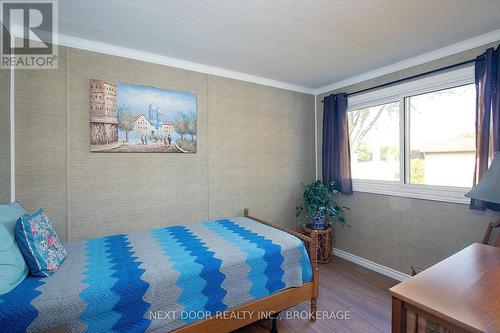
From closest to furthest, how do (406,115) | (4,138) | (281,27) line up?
(4,138) < (281,27) < (406,115)

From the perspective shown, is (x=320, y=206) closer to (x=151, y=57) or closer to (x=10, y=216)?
(x=151, y=57)

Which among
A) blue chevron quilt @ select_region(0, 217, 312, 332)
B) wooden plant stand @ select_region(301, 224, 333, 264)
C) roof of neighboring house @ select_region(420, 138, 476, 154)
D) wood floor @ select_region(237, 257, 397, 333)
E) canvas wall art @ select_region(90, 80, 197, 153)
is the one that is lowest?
wood floor @ select_region(237, 257, 397, 333)

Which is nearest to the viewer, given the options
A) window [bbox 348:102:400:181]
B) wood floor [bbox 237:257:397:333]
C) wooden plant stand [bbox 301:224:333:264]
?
wood floor [bbox 237:257:397:333]

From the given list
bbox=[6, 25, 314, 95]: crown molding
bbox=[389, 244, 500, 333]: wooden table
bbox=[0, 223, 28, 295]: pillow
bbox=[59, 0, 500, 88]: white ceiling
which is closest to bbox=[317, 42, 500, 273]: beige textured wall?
bbox=[59, 0, 500, 88]: white ceiling

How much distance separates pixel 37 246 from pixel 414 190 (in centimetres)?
341

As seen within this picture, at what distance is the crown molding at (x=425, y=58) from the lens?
2.17 m

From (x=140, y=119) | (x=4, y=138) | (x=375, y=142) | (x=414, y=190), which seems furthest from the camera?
(x=375, y=142)

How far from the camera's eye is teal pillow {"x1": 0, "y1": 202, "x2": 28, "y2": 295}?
1279mm

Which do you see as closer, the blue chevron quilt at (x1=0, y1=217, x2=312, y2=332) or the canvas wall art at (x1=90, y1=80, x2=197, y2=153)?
the blue chevron quilt at (x1=0, y1=217, x2=312, y2=332)

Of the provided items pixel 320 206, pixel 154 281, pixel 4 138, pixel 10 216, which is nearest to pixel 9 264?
pixel 10 216

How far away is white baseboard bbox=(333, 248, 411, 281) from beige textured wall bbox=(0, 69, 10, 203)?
3727 mm

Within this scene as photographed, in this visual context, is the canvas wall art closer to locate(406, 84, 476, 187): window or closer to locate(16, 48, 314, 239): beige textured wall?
locate(16, 48, 314, 239): beige textured wall

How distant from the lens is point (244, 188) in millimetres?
3180

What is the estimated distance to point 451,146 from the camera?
2510mm
